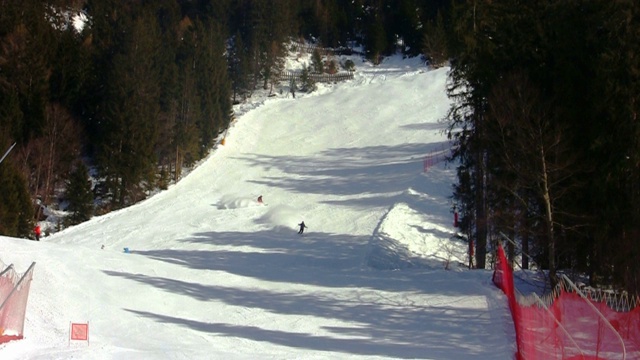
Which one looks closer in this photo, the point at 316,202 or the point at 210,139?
the point at 316,202

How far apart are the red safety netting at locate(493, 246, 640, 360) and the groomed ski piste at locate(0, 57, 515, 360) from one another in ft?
7.41

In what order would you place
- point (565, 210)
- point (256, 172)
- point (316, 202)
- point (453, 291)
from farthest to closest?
point (256, 172) < point (316, 202) < point (453, 291) < point (565, 210)

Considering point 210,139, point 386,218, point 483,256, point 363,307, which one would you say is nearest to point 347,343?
point 363,307

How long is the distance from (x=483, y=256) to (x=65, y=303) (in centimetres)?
1364

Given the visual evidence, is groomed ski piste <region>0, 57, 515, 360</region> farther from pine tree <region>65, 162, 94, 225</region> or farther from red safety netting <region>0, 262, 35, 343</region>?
pine tree <region>65, 162, 94, 225</region>

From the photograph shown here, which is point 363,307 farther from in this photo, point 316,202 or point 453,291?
point 316,202

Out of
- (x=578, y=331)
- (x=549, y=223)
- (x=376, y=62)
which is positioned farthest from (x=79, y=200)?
(x=376, y=62)

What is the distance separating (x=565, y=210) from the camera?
18375 mm

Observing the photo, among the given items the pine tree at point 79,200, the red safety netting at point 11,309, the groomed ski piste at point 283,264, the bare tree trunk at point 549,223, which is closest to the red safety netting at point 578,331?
the groomed ski piste at point 283,264

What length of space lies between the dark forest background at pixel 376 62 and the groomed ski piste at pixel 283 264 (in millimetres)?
2398

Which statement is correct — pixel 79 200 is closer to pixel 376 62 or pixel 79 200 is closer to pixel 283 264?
→ pixel 283 264

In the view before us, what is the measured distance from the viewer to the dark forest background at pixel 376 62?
17.2 m

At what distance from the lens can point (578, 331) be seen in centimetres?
1107

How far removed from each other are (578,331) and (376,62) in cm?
7198
